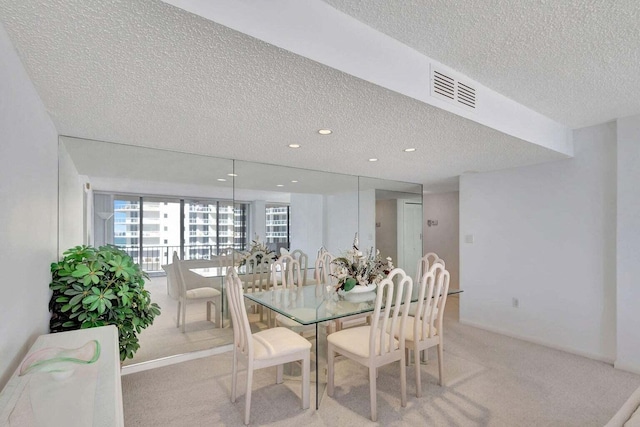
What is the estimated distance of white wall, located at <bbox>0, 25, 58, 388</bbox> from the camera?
4.29 ft

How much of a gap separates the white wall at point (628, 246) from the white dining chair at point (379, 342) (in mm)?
2292

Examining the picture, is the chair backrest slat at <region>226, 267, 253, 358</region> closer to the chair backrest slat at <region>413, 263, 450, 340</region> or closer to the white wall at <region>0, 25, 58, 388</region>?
the white wall at <region>0, 25, 58, 388</region>

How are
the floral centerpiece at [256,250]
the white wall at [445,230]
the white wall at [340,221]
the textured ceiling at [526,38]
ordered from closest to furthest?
the textured ceiling at [526,38] < the floral centerpiece at [256,250] < the white wall at [340,221] < the white wall at [445,230]

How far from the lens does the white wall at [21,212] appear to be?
131cm

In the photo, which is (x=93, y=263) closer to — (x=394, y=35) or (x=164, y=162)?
(x=164, y=162)

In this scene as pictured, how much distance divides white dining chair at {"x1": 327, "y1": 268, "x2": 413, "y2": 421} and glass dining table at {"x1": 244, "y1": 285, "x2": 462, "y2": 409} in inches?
7.1

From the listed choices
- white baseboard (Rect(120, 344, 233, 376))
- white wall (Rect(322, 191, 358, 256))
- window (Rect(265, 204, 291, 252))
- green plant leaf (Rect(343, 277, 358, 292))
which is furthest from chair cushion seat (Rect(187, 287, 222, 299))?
white wall (Rect(322, 191, 358, 256))

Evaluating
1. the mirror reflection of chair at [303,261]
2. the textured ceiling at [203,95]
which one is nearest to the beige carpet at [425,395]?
the mirror reflection of chair at [303,261]

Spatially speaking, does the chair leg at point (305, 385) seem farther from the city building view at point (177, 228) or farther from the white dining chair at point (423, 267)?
the city building view at point (177, 228)

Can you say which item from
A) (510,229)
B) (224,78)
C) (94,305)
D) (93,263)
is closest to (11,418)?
(94,305)

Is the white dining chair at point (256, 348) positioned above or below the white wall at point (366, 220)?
below

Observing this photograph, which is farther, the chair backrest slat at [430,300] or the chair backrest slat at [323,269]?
the chair backrest slat at [323,269]

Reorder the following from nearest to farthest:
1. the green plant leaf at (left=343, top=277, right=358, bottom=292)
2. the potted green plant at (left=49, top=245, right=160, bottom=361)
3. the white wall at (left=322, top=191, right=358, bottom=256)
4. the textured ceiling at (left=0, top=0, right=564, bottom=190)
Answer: the textured ceiling at (left=0, top=0, right=564, bottom=190) < the potted green plant at (left=49, top=245, right=160, bottom=361) < the green plant leaf at (left=343, top=277, right=358, bottom=292) < the white wall at (left=322, top=191, right=358, bottom=256)

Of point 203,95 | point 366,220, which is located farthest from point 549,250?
point 203,95
